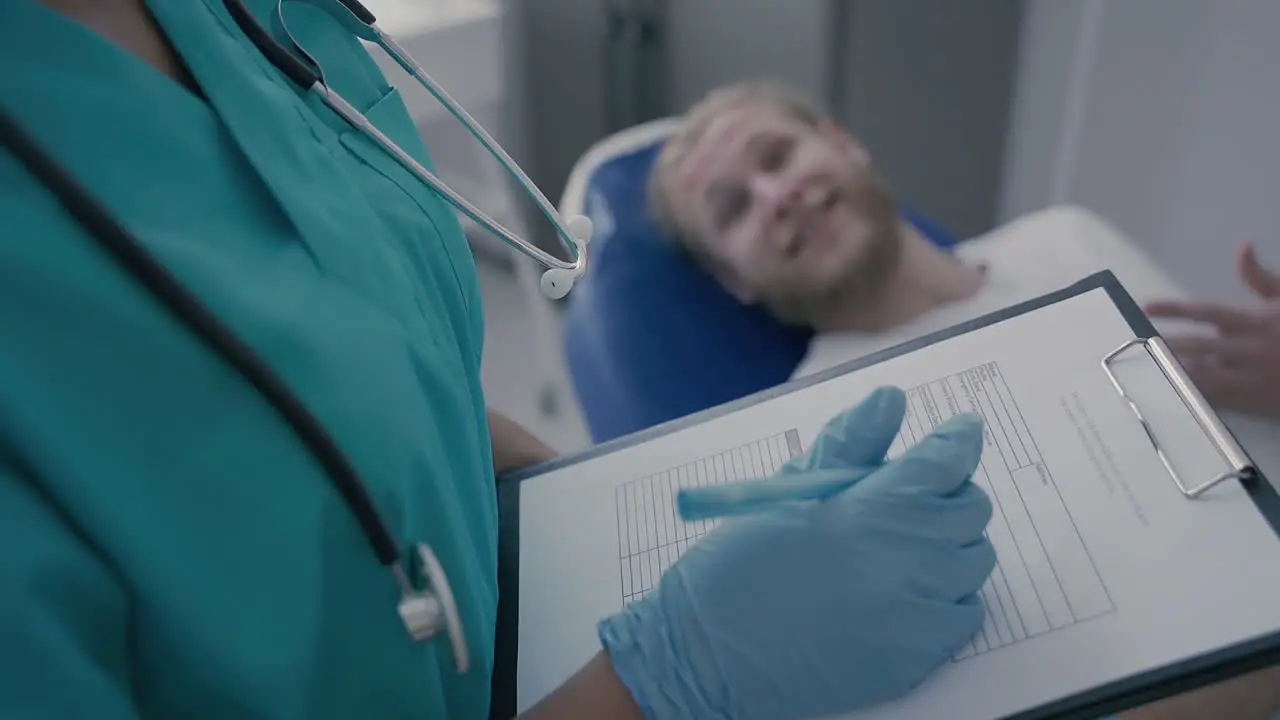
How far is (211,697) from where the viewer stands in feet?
1.37

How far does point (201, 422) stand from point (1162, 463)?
0.56 metres

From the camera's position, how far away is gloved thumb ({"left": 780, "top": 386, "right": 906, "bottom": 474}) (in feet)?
1.89

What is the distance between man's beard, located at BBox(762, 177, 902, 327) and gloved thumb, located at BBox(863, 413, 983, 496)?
840 millimetres

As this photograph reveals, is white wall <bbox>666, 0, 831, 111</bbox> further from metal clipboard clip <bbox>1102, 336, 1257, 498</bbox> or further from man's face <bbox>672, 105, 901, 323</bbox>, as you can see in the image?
metal clipboard clip <bbox>1102, 336, 1257, 498</bbox>

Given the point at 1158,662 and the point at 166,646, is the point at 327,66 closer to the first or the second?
the point at 166,646

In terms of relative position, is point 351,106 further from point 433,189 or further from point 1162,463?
point 1162,463

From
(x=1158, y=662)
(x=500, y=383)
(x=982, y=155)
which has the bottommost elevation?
(x=500, y=383)

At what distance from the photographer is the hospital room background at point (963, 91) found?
1.60 meters

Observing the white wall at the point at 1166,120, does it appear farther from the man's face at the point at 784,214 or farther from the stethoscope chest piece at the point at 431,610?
the stethoscope chest piece at the point at 431,610

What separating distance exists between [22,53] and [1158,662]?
0.66 meters

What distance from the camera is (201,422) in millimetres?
419

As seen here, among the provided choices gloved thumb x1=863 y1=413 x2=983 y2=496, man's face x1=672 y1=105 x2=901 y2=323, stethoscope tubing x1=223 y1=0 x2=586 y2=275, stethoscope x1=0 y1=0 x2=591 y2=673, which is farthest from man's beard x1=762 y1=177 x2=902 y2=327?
stethoscope x1=0 y1=0 x2=591 y2=673

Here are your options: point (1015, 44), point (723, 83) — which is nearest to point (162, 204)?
point (723, 83)

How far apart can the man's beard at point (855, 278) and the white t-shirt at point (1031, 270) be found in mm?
49
